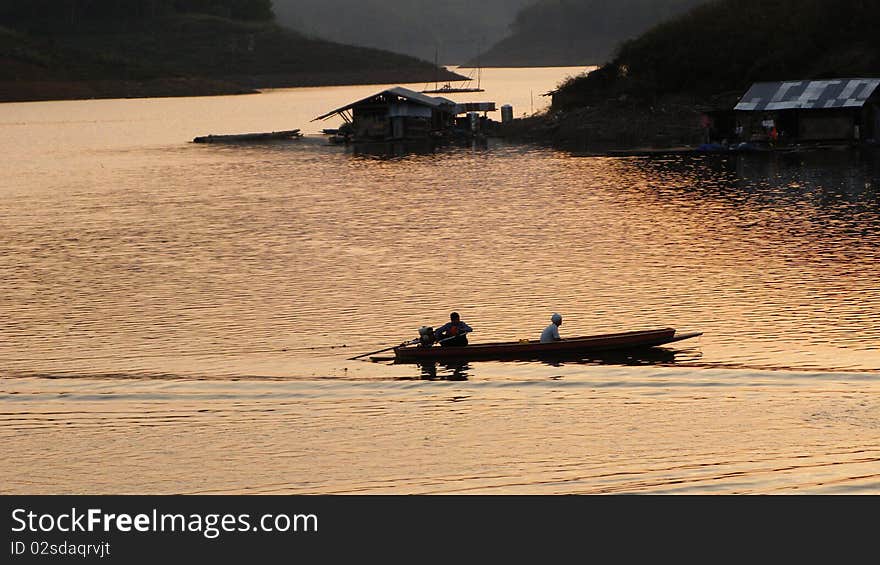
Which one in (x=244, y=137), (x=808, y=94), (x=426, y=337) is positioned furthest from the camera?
(x=244, y=137)

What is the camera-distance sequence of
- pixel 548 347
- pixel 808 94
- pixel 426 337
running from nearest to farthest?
1. pixel 548 347
2. pixel 426 337
3. pixel 808 94

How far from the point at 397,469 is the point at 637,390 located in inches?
338

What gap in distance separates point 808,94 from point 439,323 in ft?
194

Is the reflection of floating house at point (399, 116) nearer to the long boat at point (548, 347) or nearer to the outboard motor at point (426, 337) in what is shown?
the outboard motor at point (426, 337)

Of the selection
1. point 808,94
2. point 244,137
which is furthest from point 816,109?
point 244,137

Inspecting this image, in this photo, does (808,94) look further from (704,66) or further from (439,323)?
(439,323)

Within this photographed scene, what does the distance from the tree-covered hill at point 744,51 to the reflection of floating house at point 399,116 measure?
43.1 ft

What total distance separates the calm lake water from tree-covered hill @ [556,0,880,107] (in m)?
20.4

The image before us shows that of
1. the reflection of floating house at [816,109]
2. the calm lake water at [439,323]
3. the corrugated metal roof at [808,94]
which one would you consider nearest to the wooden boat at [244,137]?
the calm lake water at [439,323]

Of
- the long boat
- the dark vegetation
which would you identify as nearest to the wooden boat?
the dark vegetation

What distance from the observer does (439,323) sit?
45.2 meters

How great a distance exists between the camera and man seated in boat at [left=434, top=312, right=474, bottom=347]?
39375 millimetres
